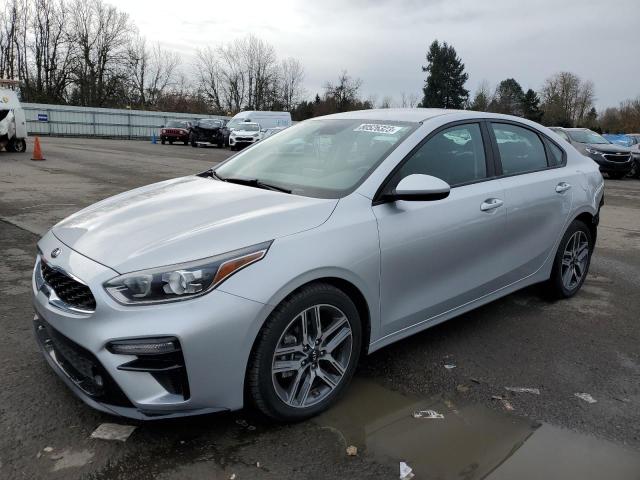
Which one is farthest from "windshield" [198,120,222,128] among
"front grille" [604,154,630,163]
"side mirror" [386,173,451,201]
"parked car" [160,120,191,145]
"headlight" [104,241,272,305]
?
"headlight" [104,241,272,305]

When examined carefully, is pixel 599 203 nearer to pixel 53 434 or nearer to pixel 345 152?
pixel 345 152

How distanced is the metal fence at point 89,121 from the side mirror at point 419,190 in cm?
4011

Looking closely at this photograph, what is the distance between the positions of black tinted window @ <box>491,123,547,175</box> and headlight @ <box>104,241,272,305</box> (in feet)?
8.33

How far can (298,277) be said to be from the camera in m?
2.57

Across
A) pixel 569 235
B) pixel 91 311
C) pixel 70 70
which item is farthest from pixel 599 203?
pixel 70 70

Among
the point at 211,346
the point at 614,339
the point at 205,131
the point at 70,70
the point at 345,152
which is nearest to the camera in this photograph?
the point at 211,346

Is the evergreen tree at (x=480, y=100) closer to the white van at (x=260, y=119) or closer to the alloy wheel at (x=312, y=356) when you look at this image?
the white van at (x=260, y=119)

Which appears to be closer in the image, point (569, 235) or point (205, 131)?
point (569, 235)

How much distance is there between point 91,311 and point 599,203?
445 cm

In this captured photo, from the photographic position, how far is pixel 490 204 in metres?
3.70

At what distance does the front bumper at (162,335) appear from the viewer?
90.7 inches

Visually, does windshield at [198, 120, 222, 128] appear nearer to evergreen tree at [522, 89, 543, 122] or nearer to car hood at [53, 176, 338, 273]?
car hood at [53, 176, 338, 273]

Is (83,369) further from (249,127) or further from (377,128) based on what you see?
(249,127)

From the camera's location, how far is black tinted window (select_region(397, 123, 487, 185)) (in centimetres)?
341
